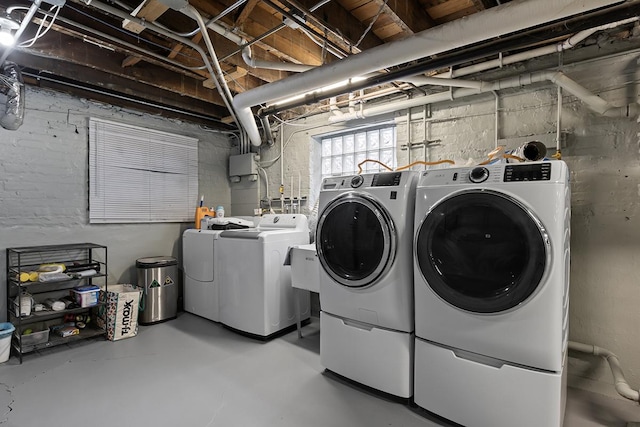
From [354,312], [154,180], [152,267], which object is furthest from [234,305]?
[154,180]

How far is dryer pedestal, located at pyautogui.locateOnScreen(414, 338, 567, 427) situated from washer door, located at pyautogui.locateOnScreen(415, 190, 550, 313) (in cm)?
32

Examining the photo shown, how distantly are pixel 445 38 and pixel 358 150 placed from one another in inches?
74.7

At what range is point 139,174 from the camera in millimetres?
3850

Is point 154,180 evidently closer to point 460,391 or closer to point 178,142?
point 178,142

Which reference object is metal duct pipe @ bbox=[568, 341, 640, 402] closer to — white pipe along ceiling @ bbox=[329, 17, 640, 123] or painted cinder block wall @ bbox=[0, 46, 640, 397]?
painted cinder block wall @ bbox=[0, 46, 640, 397]

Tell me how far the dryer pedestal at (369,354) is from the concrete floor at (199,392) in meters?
0.11

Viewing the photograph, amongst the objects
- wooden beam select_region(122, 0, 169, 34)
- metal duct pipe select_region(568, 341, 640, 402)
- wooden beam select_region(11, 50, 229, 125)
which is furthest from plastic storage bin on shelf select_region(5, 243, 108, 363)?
metal duct pipe select_region(568, 341, 640, 402)

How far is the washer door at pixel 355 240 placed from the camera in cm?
204

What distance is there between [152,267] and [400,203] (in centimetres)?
283

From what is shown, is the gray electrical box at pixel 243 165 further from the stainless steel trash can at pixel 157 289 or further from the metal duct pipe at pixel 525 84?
the metal duct pipe at pixel 525 84

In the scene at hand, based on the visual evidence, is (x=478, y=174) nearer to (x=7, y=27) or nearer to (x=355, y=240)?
(x=355, y=240)

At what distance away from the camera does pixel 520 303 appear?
157cm

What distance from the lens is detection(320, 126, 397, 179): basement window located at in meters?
3.46

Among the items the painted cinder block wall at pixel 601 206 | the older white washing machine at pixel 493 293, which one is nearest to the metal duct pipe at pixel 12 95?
the older white washing machine at pixel 493 293
